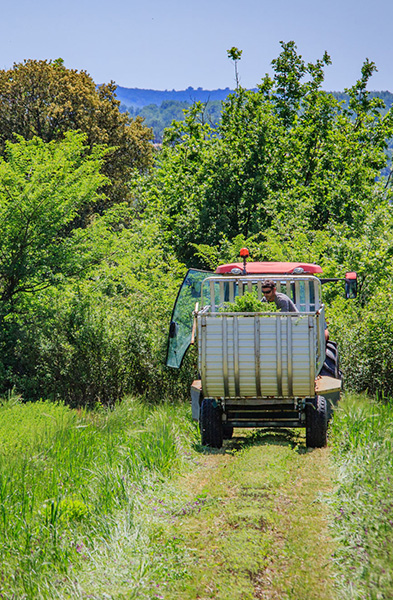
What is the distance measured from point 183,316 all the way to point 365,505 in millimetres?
5113

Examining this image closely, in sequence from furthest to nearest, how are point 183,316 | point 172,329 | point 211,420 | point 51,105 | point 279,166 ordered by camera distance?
1. point 51,105
2. point 279,166
3. point 183,316
4. point 172,329
5. point 211,420

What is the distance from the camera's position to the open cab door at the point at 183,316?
934cm

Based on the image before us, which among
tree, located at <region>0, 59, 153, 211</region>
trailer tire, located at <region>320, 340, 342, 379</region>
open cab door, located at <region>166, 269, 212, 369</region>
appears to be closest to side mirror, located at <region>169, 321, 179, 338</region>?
open cab door, located at <region>166, 269, 212, 369</region>

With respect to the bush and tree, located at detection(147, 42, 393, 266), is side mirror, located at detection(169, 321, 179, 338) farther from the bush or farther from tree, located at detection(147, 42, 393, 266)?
tree, located at detection(147, 42, 393, 266)

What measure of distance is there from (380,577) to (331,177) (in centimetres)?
2045

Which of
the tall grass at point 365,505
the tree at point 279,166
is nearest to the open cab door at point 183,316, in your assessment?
the tall grass at point 365,505

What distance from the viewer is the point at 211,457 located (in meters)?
7.82

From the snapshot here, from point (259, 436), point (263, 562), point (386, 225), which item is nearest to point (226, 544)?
point (263, 562)

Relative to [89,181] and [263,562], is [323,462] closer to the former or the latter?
[263,562]

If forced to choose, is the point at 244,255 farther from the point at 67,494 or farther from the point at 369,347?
the point at 67,494

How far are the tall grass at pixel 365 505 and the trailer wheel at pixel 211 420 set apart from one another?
58.6 inches

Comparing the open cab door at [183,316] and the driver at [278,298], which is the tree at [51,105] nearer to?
the open cab door at [183,316]

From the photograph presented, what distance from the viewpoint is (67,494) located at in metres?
5.49

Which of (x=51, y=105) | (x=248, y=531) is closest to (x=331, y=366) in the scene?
(x=248, y=531)
